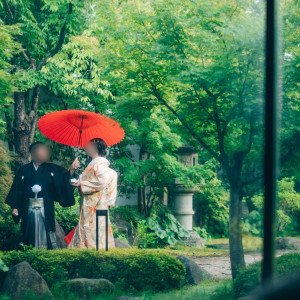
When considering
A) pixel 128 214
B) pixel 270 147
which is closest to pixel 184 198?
pixel 128 214

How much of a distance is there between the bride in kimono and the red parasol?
54 centimetres

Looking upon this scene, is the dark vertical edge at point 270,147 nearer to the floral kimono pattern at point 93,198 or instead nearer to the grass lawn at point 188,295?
the grass lawn at point 188,295

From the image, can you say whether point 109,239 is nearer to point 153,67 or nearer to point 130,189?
point 153,67

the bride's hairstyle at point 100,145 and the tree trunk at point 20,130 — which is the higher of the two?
the tree trunk at point 20,130

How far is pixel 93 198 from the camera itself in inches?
257

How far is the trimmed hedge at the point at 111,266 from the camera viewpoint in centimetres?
548

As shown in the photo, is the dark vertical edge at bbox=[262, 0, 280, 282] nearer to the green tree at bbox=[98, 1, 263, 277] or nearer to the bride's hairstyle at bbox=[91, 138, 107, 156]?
the green tree at bbox=[98, 1, 263, 277]

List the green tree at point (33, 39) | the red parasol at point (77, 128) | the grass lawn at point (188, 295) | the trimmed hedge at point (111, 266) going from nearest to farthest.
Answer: the grass lawn at point (188, 295), the trimmed hedge at point (111, 266), the red parasol at point (77, 128), the green tree at point (33, 39)

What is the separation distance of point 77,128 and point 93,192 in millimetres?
1106

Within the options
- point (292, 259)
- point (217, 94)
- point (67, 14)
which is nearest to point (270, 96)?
point (292, 259)

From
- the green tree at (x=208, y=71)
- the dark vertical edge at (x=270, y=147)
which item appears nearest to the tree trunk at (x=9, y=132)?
the green tree at (x=208, y=71)

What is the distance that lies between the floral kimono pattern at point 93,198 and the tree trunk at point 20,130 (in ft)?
16.1

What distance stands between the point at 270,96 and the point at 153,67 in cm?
481

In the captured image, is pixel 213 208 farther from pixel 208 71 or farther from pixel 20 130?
pixel 208 71
